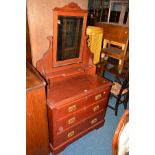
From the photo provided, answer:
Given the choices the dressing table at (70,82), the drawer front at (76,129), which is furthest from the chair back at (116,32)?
the drawer front at (76,129)

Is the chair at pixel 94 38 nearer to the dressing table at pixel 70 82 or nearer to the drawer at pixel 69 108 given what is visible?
the dressing table at pixel 70 82

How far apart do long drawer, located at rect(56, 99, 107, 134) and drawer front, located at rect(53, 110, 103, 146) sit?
0.07m

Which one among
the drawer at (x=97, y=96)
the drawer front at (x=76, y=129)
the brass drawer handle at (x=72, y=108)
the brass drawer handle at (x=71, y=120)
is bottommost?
the drawer front at (x=76, y=129)

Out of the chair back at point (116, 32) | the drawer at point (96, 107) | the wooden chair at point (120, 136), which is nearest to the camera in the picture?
the wooden chair at point (120, 136)

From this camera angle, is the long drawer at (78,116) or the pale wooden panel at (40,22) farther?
the long drawer at (78,116)

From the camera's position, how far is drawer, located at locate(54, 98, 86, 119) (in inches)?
60.6

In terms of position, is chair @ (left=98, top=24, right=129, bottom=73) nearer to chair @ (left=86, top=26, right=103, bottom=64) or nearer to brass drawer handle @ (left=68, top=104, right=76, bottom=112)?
chair @ (left=86, top=26, right=103, bottom=64)

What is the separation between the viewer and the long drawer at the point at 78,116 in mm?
1646

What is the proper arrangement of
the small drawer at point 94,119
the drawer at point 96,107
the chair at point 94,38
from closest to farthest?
the drawer at point 96,107 < the small drawer at point 94,119 < the chair at point 94,38

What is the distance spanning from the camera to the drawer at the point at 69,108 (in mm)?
1540

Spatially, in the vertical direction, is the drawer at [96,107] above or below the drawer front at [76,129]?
above

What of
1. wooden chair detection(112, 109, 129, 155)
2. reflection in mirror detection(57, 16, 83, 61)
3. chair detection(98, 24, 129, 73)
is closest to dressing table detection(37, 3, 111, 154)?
reflection in mirror detection(57, 16, 83, 61)
